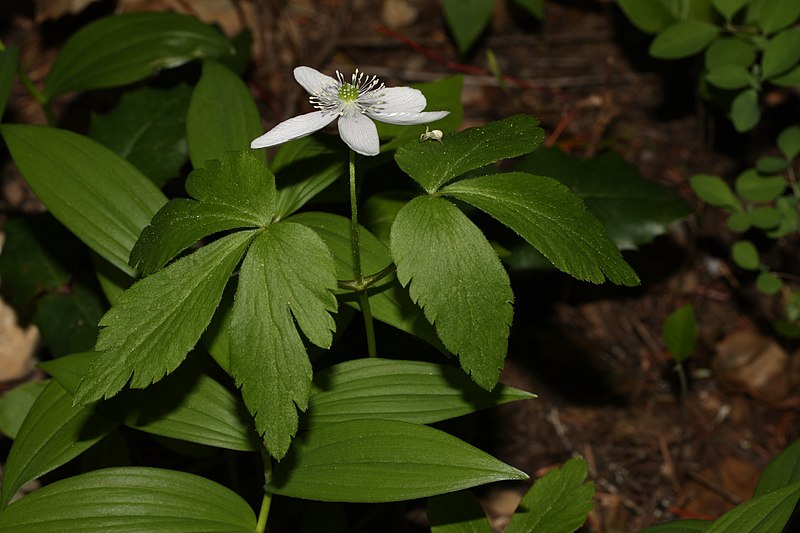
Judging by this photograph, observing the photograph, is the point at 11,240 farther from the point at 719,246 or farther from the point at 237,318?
the point at 719,246

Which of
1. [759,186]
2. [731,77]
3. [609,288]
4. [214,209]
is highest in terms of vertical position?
[214,209]

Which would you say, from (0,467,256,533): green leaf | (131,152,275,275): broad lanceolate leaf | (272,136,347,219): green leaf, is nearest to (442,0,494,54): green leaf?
(272,136,347,219): green leaf

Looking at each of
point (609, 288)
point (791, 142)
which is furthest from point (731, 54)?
point (609, 288)

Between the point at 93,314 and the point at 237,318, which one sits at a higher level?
the point at 237,318

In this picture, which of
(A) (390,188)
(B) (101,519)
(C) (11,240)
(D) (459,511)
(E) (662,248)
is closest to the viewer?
(B) (101,519)

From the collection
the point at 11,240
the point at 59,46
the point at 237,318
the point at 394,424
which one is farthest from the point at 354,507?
the point at 59,46

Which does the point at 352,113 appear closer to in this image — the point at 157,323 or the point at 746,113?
the point at 157,323

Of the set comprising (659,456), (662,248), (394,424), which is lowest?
(659,456)

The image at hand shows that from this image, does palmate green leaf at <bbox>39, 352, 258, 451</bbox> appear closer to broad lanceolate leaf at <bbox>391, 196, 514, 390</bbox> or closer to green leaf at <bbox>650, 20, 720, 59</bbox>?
broad lanceolate leaf at <bbox>391, 196, 514, 390</bbox>
